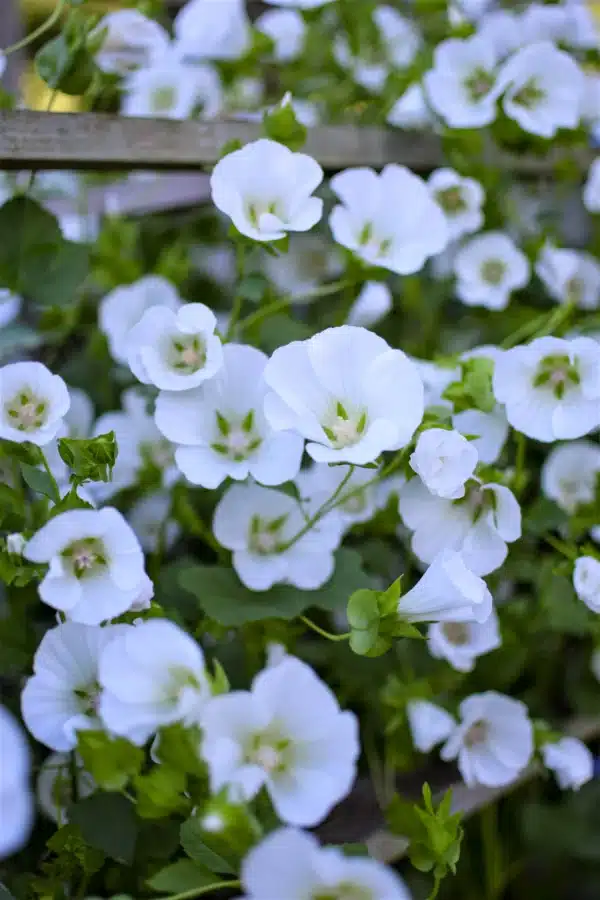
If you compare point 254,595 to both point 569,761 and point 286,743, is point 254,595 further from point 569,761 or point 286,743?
point 569,761

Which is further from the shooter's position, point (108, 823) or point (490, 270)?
point (490, 270)

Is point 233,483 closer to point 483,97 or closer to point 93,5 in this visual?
point 483,97

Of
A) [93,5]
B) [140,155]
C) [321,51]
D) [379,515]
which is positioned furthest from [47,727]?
[93,5]

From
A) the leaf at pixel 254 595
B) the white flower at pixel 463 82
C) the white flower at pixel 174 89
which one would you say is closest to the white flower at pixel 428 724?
the leaf at pixel 254 595

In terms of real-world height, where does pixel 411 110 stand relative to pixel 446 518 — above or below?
above

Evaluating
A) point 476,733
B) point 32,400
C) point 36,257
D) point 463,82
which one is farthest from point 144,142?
point 476,733

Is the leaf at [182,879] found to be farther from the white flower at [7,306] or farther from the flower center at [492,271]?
the flower center at [492,271]

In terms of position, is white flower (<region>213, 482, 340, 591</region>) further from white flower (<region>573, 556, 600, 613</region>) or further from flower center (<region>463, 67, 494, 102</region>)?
flower center (<region>463, 67, 494, 102</region>)
